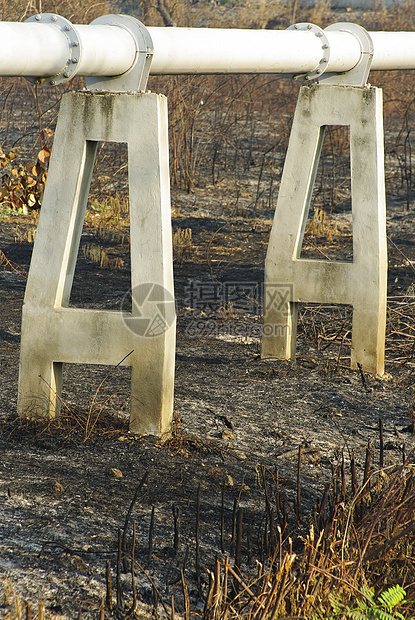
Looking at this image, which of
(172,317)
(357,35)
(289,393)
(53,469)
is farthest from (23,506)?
(357,35)

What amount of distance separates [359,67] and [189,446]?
2.98m

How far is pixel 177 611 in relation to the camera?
2350 millimetres

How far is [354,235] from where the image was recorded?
495 cm

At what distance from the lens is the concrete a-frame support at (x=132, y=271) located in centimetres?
355

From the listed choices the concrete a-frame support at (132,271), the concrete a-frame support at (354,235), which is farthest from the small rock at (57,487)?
the concrete a-frame support at (354,235)

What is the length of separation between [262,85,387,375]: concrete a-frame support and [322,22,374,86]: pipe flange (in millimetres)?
98

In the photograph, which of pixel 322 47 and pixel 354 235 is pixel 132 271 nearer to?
pixel 354 235

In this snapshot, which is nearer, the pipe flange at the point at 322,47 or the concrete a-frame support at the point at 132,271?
the concrete a-frame support at the point at 132,271

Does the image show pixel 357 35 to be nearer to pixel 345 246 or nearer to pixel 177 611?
pixel 177 611

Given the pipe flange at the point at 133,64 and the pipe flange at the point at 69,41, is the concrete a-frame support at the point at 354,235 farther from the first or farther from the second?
the pipe flange at the point at 69,41

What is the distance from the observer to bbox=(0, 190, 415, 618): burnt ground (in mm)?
2584

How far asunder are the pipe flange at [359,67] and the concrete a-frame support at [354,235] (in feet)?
0.32

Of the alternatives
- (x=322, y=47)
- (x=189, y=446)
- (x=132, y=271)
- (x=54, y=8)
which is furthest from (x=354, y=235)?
(x=54, y=8)

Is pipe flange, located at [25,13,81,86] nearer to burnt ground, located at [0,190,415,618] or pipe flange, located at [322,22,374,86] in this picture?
burnt ground, located at [0,190,415,618]
